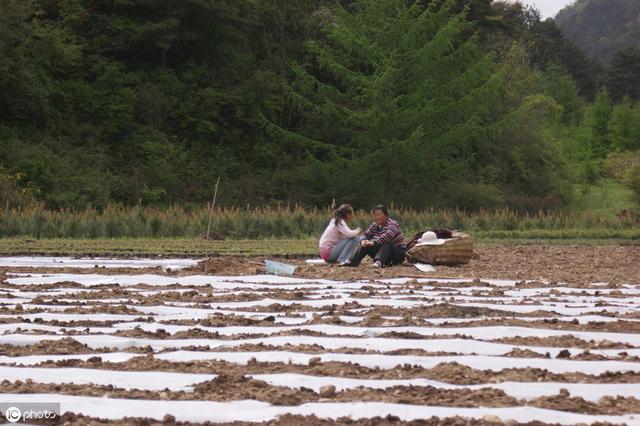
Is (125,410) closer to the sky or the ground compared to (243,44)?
closer to the ground

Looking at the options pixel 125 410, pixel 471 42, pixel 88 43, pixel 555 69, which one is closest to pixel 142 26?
pixel 88 43

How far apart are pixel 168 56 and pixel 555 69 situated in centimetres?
2903

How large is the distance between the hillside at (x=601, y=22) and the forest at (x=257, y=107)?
66.7 m

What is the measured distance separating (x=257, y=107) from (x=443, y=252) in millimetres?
20808

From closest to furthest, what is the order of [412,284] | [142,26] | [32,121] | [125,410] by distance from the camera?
[125,410] → [412,284] → [32,121] → [142,26]

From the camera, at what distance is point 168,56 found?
32594 millimetres

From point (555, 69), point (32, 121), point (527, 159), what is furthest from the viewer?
point (555, 69)

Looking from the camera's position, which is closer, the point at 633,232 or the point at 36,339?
the point at 36,339

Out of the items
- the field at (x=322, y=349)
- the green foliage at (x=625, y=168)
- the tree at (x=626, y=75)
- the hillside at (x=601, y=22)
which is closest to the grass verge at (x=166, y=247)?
the field at (x=322, y=349)

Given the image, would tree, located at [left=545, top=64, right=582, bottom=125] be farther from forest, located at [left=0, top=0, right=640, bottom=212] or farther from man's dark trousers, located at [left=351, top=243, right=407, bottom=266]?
man's dark trousers, located at [left=351, top=243, right=407, bottom=266]

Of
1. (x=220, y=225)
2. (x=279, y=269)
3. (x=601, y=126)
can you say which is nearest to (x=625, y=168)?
(x=601, y=126)

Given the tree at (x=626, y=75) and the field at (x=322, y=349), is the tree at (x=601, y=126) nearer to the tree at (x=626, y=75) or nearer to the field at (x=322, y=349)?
the tree at (x=626, y=75)

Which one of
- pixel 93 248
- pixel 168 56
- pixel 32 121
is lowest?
pixel 93 248

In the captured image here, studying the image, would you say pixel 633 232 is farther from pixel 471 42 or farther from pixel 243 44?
pixel 243 44
